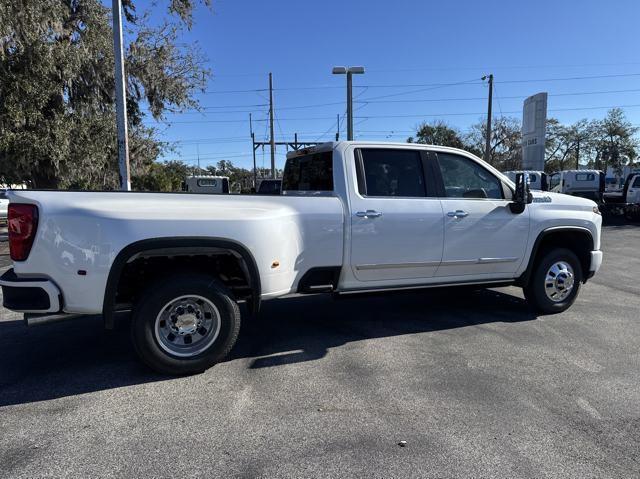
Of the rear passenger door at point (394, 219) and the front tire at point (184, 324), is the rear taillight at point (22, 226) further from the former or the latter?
the rear passenger door at point (394, 219)

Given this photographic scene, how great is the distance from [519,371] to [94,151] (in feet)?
45.3

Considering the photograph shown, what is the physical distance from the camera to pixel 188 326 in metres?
4.14

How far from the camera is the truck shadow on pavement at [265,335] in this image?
13.4 ft

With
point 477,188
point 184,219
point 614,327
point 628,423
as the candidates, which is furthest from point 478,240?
point 184,219

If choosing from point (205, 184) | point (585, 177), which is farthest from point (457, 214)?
point (205, 184)

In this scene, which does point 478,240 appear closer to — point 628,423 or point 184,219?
point 628,423

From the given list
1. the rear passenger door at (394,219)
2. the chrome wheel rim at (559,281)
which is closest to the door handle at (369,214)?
the rear passenger door at (394,219)

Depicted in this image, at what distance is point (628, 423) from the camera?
3391 mm

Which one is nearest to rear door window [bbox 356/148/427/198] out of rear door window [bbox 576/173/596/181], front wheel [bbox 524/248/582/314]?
front wheel [bbox 524/248/582/314]

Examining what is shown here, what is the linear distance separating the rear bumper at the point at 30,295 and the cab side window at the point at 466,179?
3915mm

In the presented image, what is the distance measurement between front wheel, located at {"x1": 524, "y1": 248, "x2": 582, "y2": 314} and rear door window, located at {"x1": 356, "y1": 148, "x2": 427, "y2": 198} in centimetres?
196

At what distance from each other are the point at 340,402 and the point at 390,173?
8.24 feet

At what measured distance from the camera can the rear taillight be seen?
3.60m

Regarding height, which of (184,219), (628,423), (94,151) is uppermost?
(94,151)
